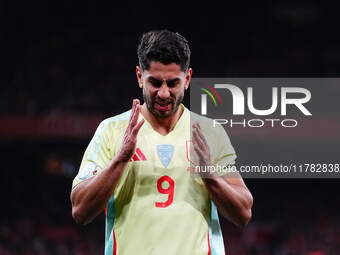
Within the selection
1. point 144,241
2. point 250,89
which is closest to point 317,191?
point 250,89

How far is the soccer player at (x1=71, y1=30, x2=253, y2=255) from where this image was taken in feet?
7.50

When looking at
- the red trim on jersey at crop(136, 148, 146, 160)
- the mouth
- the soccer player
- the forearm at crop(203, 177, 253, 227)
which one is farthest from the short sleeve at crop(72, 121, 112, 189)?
the forearm at crop(203, 177, 253, 227)

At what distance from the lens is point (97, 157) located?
2381mm

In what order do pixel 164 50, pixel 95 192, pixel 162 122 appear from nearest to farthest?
1. pixel 95 192
2. pixel 164 50
3. pixel 162 122

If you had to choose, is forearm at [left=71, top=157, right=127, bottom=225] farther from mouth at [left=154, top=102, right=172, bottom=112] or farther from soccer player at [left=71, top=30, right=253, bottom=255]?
mouth at [left=154, top=102, right=172, bottom=112]

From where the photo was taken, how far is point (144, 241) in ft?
7.62

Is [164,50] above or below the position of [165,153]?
above

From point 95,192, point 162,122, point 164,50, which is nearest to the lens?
point 95,192

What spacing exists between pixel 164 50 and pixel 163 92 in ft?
0.58

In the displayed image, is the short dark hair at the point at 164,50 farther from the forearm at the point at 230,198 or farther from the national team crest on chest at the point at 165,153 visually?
the forearm at the point at 230,198

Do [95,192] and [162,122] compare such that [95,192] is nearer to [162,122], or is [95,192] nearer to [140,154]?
[140,154]

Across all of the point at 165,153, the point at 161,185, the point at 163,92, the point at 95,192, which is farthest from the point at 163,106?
the point at 95,192

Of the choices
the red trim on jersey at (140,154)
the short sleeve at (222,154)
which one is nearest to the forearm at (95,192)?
the red trim on jersey at (140,154)

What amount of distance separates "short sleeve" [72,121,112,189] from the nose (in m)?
0.30
